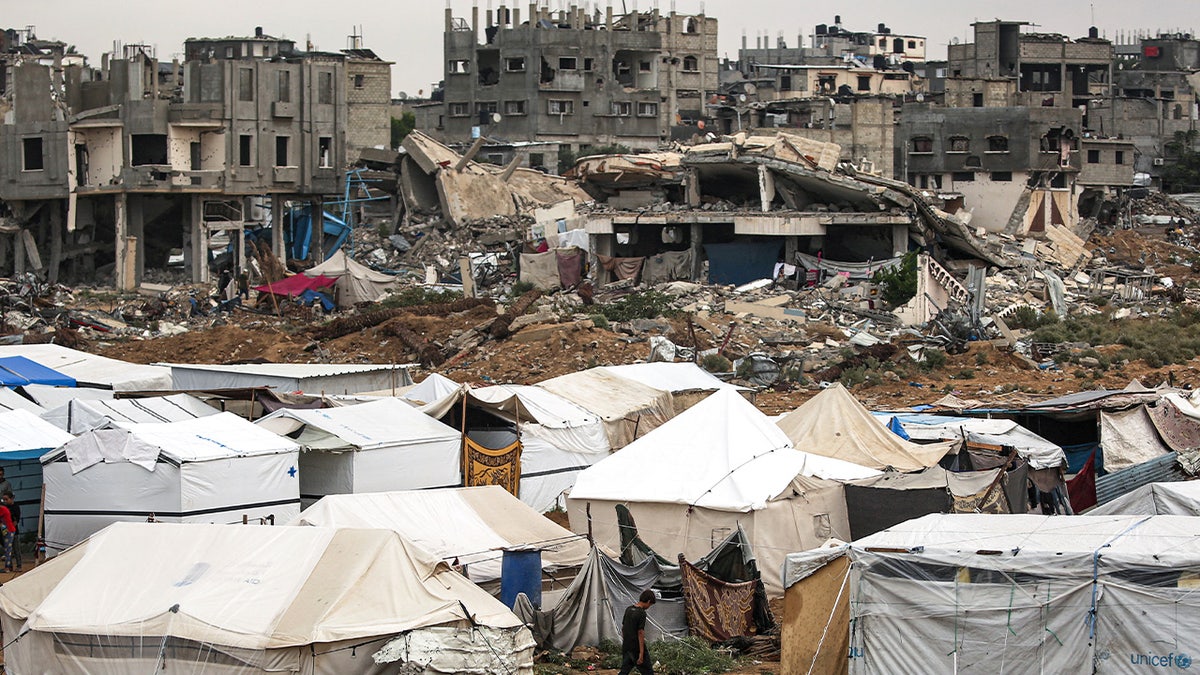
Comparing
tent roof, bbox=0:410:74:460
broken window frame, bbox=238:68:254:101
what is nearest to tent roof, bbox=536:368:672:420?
tent roof, bbox=0:410:74:460

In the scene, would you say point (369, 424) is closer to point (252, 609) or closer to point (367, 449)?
point (367, 449)

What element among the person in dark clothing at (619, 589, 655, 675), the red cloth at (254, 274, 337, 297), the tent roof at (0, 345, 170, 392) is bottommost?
the person in dark clothing at (619, 589, 655, 675)

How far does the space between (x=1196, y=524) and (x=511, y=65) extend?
56.9 m

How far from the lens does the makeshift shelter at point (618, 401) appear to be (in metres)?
20.9

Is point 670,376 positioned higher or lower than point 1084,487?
higher

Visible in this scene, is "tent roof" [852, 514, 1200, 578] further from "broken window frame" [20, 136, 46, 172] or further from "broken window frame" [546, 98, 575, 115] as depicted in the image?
"broken window frame" [546, 98, 575, 115]

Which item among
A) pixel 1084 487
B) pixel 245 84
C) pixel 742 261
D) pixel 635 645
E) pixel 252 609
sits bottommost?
pixel 635 645

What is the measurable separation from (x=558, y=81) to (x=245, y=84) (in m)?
22.4

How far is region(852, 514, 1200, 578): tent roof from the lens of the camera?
10555 millimetres

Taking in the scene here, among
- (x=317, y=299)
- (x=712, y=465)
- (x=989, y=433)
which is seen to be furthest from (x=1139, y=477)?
(x=317, y=299)

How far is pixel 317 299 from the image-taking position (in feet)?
126

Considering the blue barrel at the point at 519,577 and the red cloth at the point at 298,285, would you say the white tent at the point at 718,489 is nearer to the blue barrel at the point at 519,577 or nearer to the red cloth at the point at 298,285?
the blue barrel at the point at 519,577

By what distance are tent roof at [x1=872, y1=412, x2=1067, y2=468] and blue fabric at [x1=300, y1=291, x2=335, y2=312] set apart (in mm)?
20733

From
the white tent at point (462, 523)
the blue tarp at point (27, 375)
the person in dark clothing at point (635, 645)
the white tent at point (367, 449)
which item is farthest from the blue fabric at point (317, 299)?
the person in dark clothing at point (635, 645)
